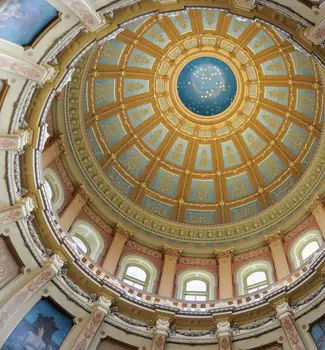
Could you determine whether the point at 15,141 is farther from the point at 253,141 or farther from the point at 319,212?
the point at 253,141

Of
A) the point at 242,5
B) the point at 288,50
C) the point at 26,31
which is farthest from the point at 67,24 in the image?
the point at 288,50

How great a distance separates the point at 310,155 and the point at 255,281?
933 cm

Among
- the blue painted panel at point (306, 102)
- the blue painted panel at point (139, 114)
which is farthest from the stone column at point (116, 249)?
the blue painted panel at point (306, 102)

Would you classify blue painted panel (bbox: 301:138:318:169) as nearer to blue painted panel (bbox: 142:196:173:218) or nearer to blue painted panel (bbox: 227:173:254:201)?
blue painted panel (bbox: 227:173:254:201)

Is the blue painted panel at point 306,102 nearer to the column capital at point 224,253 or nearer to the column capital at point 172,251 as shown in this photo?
the column capital at point 224,253

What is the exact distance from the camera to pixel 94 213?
85.4ft

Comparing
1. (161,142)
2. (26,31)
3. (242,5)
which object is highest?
(161,142)

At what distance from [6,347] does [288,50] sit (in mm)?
22985

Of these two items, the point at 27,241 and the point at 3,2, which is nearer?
the point at 3,2

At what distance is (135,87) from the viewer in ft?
105

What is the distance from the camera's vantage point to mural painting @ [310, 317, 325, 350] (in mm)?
17109

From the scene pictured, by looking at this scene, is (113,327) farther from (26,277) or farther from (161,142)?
(161,142)

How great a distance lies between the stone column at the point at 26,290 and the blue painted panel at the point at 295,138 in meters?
17.6

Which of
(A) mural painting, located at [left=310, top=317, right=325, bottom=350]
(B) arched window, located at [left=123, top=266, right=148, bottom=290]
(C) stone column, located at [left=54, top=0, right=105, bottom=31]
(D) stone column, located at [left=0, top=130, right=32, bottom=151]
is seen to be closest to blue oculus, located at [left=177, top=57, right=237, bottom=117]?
(B) arched window, located at [left=123, top=266, right=148, bottom=290]
